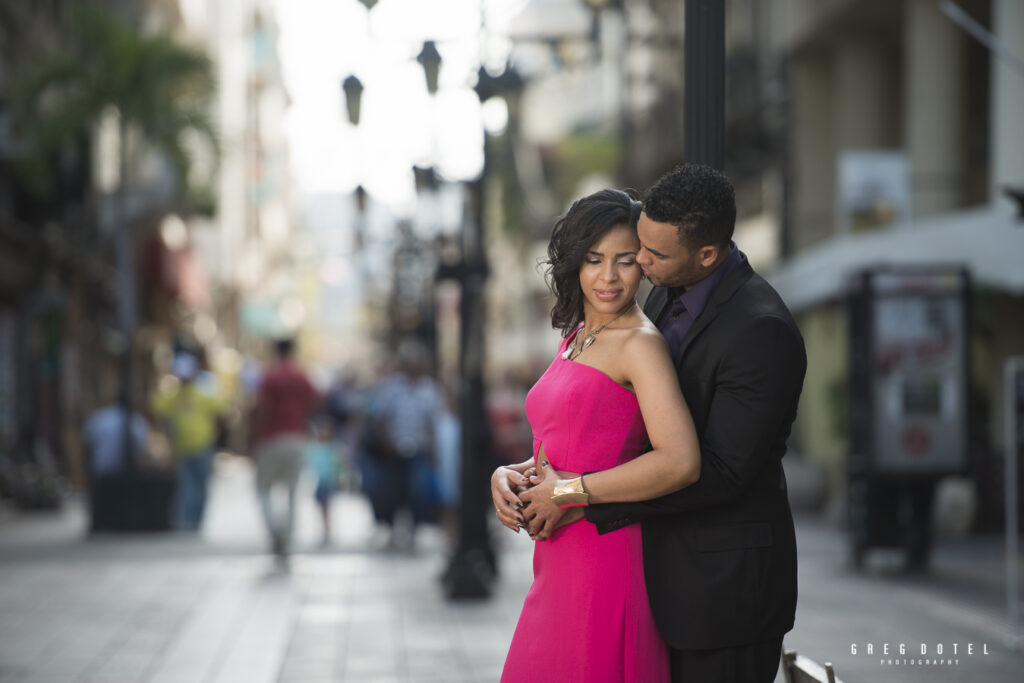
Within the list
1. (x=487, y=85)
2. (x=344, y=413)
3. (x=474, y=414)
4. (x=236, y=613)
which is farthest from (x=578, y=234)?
(x=344, y=413)

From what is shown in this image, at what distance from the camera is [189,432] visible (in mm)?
16359

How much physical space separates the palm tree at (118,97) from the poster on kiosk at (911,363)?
10.3 m

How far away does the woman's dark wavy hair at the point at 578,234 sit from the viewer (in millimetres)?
3479

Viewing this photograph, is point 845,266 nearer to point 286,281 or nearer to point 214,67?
point 214,67

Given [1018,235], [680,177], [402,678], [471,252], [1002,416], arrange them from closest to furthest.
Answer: [680,177], [402,678], [471,252], [1018,235], [1002,416]

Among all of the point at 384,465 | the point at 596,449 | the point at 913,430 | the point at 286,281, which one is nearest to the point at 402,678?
the point at 596,449

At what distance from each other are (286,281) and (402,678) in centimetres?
7923

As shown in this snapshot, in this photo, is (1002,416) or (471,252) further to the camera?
(1002,416)

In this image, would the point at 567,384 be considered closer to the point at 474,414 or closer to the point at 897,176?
the point at 474,414

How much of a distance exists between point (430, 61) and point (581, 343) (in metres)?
10.3

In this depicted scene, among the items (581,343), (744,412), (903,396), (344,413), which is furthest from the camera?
(344,413)

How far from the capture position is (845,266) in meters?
19.3

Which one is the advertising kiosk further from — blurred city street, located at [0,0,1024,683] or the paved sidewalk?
the paved sidewalk

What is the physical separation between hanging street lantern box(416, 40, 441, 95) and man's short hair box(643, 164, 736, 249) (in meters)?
10.4
